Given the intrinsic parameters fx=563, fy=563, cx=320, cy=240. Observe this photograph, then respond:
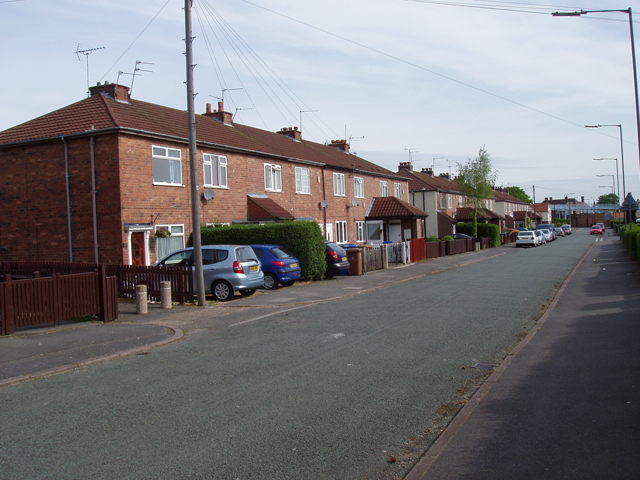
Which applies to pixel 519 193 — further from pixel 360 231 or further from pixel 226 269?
pixel 226 269

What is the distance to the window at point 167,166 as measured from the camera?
66.9 ft

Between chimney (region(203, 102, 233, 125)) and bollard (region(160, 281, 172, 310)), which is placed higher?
chimney (region(203, 102, 233, 125))

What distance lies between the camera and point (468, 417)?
5.64 metres

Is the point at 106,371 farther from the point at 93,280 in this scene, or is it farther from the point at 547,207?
the point at 547,207

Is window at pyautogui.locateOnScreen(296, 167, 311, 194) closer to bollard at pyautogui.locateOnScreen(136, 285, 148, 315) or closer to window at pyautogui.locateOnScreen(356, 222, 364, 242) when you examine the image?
window at pyautogui.locateOnScreen(356, 222, 364, 242)

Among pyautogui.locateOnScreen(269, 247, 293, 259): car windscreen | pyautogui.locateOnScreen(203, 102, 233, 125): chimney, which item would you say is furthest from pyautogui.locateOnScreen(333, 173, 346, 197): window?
pyautogui.locateOnScreen(269, 247, 293, 259): car windscreen

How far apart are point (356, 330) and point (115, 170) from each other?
11.7m

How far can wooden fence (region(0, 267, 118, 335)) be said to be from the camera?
1091cm

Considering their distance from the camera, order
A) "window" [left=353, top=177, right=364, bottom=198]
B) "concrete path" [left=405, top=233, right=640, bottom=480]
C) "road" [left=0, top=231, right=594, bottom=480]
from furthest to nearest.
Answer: "window" [left=353, top=177, right=364, bottom=198] < "road" [left=0, top=231, right=594, bottom=480] < "concrete path" [left=405, top=233, right=640, bottom=480]

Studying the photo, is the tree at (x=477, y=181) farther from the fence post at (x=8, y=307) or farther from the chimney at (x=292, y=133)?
the fence post at (x=8, y=307)

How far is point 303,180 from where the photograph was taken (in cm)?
3059

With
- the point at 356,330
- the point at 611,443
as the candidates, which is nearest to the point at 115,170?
the point at 356,330

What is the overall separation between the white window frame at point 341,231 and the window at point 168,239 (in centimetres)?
1487

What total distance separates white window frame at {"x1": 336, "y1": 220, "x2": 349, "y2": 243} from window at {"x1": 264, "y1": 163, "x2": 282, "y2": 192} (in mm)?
7358
